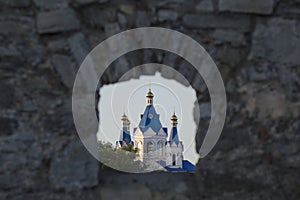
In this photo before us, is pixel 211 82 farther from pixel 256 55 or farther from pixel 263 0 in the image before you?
pixel 263 0

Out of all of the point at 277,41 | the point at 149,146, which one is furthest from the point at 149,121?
the point at 277,41

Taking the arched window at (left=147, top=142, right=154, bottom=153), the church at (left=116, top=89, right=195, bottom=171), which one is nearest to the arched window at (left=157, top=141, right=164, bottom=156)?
the church at (left=116, top=89, right=195, bottom=171)

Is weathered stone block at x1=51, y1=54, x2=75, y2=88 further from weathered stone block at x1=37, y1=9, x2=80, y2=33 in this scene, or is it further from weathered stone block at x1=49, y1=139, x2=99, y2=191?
weathered stone block at x1=49, y1=139, x2=99, y2=191

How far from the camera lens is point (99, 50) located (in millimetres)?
2426

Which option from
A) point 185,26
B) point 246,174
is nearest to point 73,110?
point 185,26

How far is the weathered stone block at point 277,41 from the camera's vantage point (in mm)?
2498

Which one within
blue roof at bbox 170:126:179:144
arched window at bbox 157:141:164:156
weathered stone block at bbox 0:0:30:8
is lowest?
blue roof at bbox 170:126:179:144

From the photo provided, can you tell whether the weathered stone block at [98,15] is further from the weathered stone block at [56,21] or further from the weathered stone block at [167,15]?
the weathered stone block at [167,15]

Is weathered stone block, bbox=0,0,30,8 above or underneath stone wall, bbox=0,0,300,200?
above

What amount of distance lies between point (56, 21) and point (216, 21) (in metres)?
0.95

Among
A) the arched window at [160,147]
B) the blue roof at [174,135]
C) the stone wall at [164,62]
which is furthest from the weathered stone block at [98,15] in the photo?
the arched window at [160,147]

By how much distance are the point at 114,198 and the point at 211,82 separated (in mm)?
911

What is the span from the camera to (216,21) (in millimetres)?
2463

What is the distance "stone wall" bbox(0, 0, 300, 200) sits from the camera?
2371 millimetres
